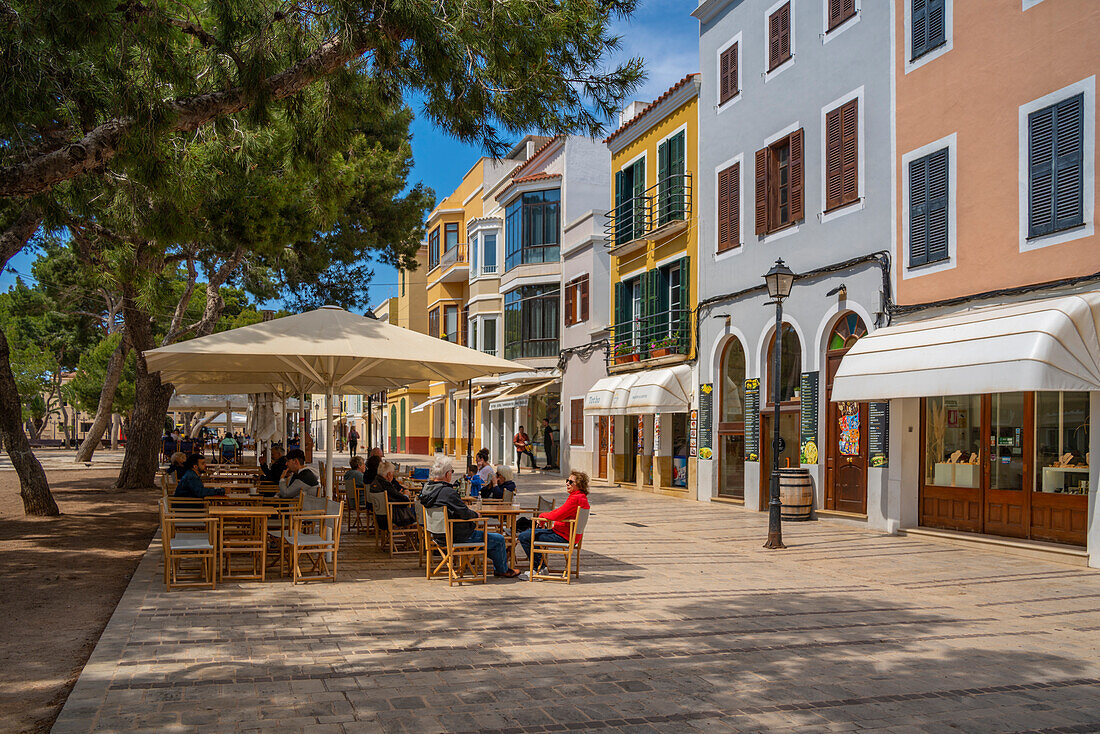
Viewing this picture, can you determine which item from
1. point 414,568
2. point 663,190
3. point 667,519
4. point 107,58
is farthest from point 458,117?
point 663,190

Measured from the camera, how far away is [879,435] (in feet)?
47.3

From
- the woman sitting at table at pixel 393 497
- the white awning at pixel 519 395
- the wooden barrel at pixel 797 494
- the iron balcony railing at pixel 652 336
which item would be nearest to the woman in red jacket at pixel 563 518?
the woman sitting at table at pixel 393 497

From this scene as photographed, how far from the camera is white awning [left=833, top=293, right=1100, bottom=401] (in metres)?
10.5

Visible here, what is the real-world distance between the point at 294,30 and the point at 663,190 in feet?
52.3

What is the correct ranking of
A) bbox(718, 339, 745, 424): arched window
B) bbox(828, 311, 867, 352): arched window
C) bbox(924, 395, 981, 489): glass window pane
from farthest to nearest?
bbox(718, 339, 745, 424): arched window
bbox(828, 311, 867, 352): arched window
bbox(924, 395, 981, 489): glass window pane

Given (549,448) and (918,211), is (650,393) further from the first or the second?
(549,448)

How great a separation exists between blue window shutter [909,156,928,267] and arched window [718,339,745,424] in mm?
5571

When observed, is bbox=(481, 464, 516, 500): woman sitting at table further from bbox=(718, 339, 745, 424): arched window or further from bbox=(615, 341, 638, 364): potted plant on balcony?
bbox=(615, 341, 638, 364): potted plant on balcony

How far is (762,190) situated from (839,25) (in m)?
3.35

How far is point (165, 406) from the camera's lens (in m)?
21.0

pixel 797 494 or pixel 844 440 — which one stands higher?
pixel 844 440

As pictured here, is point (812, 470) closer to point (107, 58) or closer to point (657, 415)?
point (657, 415)

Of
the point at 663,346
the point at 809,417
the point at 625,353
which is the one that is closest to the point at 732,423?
the point at 809,417

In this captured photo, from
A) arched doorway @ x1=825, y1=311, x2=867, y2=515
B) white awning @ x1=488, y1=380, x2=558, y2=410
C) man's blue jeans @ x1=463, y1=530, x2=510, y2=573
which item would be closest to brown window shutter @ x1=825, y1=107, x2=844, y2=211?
arched doorway @ x1=825, y1=311, x2=867, y2=515
